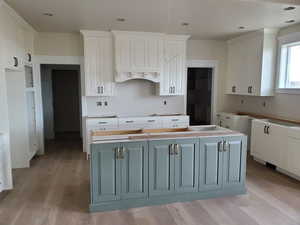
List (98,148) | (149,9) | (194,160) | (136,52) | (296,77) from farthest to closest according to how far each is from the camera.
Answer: (136,52) < (296,77) < (149,9) < (194,160) < (98,148)

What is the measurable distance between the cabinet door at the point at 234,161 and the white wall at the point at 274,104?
1.96m

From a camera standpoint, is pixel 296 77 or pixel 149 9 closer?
pixel 149 9

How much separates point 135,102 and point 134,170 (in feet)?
9.69

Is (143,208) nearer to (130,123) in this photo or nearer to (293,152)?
(130,123)

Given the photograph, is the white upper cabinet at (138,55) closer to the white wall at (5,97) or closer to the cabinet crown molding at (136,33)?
the cabinet crown molding at (136,33)

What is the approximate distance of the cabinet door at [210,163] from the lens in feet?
A: 10.5

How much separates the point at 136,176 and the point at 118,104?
291 centimetres

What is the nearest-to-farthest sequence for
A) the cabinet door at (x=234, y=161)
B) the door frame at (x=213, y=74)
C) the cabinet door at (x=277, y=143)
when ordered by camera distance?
the cabinet door at (x=234, y=161) < the cabinet door at (x=277, y=143) < the door frame at (x=213, y=74)

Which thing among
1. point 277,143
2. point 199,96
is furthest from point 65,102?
point 277,143

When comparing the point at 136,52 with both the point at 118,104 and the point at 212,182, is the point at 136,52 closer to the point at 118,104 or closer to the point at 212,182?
the point at 118,104

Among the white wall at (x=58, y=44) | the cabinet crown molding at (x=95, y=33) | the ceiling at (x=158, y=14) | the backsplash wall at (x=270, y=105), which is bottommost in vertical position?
the backsplash wall at (x=270, y=105)

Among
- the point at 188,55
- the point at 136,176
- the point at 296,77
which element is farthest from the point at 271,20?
the point at 136,176

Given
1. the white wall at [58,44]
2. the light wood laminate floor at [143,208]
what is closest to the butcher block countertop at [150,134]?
the light wood laminate floor at [143,208]

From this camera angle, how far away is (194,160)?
10.4ft
